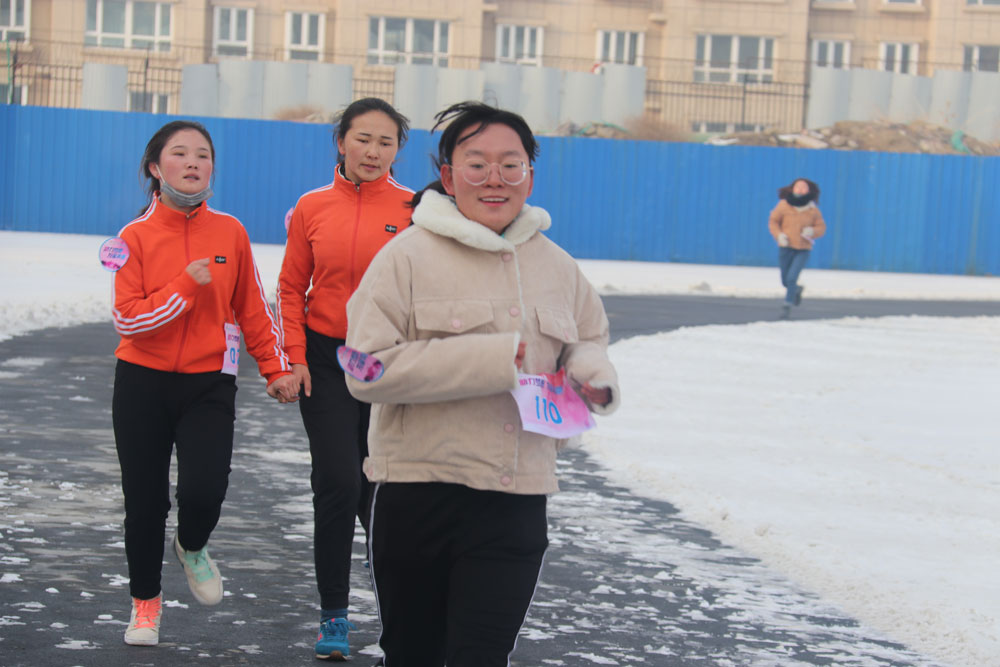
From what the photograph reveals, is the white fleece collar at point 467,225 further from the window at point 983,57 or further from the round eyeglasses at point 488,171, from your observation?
the window at point 983,57

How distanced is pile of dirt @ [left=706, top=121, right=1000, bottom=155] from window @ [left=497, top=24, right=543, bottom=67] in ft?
29.9

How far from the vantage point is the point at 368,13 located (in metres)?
43.8

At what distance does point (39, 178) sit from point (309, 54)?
15.7 m

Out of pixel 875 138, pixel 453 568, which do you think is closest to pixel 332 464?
pixel 453 568

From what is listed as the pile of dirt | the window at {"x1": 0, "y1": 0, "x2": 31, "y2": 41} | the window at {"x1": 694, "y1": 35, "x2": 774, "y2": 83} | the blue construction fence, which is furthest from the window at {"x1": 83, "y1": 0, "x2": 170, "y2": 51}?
the pile of dirt

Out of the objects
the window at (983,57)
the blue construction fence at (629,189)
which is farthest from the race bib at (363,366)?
the window at (983,57)

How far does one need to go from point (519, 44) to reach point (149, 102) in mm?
11091

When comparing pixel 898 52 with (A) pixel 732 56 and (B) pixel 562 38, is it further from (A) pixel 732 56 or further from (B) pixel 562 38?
(B) pixel 562 38

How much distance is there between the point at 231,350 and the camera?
4688 mm

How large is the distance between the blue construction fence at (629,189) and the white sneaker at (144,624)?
2543 cm

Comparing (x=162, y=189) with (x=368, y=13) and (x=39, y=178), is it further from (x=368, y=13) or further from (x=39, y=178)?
(x=368, y=13)

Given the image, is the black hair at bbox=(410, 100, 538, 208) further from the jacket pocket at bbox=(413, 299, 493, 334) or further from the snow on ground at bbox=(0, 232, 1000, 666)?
the snow on ground at bbox=(0, 232, 1000, 666)

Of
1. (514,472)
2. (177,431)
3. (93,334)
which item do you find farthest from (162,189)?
(93,334)

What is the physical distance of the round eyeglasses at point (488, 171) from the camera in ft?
11.5
